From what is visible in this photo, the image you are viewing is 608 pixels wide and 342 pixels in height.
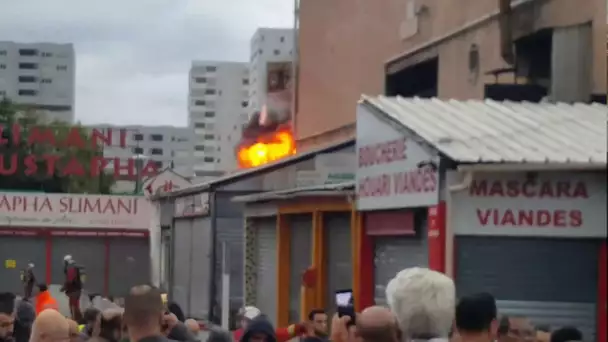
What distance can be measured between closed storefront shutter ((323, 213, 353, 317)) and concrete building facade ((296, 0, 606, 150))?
2.28 m

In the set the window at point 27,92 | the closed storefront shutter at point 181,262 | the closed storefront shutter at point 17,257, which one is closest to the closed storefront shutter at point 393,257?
the closed storefront shutter at point 181,262

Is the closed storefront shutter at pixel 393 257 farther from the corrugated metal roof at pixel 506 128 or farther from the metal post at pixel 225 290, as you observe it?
the metal post at pixel 225 290

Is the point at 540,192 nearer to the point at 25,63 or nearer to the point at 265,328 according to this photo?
the point at 265,328

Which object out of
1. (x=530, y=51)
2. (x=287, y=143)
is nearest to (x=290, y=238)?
(x=530, y=51)

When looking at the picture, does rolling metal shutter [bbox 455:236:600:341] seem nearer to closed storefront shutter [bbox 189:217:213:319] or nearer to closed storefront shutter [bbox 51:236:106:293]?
closed storefront shutter [bbox 189:217:213:319]

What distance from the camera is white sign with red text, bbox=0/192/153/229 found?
123ft

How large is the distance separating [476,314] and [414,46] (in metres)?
15.9

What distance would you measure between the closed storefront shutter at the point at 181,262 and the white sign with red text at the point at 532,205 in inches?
543

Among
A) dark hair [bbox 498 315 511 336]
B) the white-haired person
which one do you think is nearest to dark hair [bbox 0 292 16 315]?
dark hair [bbox 498 315 511 336]

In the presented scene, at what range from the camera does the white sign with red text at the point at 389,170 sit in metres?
10.2

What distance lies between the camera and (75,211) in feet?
125

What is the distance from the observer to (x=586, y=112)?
11.7 meters

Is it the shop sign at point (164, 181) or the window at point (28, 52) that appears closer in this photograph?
the shop sign at point (164, 181)

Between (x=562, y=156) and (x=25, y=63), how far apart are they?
18102 cm
